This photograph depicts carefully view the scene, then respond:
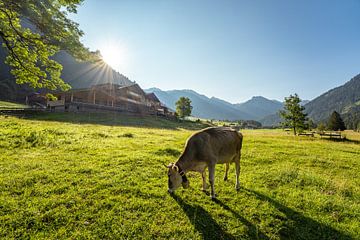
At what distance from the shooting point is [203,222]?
5641 mm

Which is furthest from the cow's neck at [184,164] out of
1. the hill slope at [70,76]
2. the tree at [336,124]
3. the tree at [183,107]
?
the tree at [336,124]

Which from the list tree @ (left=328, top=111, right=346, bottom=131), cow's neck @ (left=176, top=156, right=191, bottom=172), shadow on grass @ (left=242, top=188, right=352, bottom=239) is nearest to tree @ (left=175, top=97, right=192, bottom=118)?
cow's neck @ (left=176, top=156, right=191, bottom=172)

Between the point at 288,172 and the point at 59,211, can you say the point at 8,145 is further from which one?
the point at 288,172

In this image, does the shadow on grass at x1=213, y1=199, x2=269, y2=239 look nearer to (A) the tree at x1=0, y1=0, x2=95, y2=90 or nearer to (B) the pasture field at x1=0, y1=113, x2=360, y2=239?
(B) the pasture field at x1=0, y1=113, x2=360, y2=239

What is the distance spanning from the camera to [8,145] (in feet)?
39.9

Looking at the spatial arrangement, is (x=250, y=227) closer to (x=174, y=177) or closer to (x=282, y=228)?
(x=282, y=228)

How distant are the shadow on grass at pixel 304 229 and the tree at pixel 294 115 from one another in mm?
48022

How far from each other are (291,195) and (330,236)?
240cm

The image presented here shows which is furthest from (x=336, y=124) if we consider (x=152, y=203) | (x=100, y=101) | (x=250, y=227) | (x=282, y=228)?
(x=152, y=203)

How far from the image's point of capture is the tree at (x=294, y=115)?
4700 cm

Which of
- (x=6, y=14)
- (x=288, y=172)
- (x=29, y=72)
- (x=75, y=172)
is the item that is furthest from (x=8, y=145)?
(x=288, y=172)

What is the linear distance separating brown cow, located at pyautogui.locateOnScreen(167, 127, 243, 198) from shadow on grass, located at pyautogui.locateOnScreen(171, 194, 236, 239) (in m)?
0.78

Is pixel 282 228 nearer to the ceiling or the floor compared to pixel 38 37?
nearer to the floor

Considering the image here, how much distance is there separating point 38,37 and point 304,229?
569 inches
